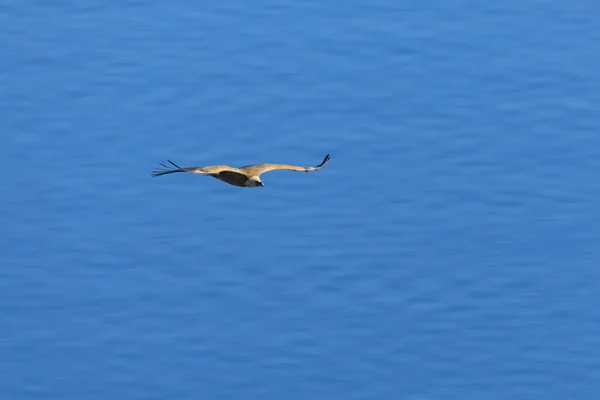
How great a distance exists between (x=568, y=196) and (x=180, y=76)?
12.3m

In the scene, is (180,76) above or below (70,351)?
above

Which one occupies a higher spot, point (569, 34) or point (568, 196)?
point (569, 34)

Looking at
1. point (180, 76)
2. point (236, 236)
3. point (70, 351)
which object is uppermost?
point (180, 76)

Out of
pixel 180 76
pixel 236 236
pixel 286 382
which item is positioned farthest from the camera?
pixel 180 76

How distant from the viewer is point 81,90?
180ft

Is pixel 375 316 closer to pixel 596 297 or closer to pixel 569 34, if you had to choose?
pixel 596 297

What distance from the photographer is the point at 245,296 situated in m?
48.6

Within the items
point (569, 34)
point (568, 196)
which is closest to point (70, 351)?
point (568, 196)

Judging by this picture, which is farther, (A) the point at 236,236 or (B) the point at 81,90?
(B) the point at 81,90

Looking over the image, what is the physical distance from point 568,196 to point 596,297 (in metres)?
3.06

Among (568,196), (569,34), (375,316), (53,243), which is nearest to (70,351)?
(53,243)

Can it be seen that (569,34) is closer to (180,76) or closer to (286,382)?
(180,76)

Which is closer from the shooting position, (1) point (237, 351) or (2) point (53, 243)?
(1) point (237, 351)

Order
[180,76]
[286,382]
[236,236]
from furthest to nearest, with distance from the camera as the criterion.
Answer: [180,76] → [236,236] → [286,382]
